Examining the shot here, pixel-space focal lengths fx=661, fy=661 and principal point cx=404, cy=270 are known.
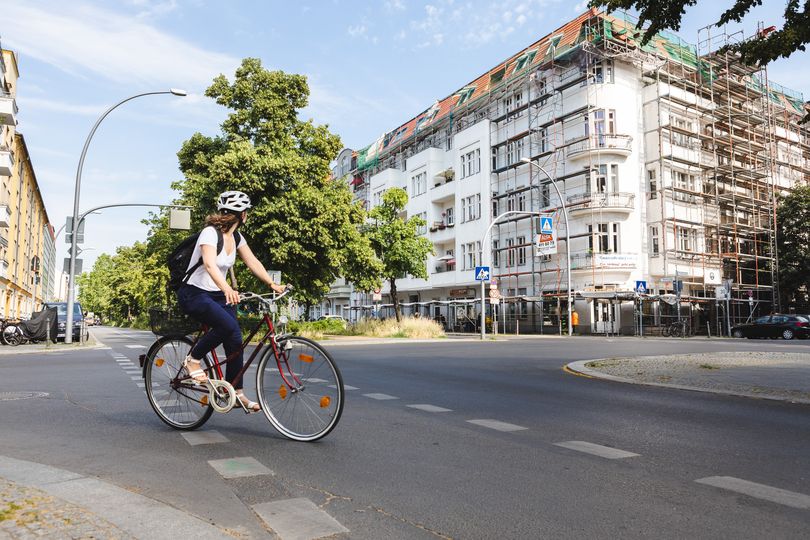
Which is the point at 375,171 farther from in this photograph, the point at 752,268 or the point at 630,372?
the point at 630,372

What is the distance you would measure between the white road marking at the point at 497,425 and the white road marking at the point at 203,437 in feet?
8.01

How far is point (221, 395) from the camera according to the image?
5441mm

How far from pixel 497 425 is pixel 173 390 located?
3.02 meters

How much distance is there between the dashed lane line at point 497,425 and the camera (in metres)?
6.21

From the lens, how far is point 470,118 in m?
52.1

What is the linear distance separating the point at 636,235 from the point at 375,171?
33.2 meters

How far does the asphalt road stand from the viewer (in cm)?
343

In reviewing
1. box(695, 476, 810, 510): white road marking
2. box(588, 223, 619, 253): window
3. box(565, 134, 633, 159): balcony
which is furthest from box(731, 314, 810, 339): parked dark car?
box(695, 476, 810, 510): white road marking

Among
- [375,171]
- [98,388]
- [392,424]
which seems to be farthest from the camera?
[375,171]

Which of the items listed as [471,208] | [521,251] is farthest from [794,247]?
[471,208]

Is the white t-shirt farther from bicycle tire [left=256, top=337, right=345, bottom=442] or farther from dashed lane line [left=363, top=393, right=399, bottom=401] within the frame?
dashed lane line [left=363, top=393, right=399, bottom=401]

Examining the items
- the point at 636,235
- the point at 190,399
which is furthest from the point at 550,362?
the point at 636,235

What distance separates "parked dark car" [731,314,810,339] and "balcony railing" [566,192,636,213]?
965cm

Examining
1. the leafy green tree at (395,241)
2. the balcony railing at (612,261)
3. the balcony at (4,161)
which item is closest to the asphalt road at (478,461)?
the balcony railing at (612,261)
